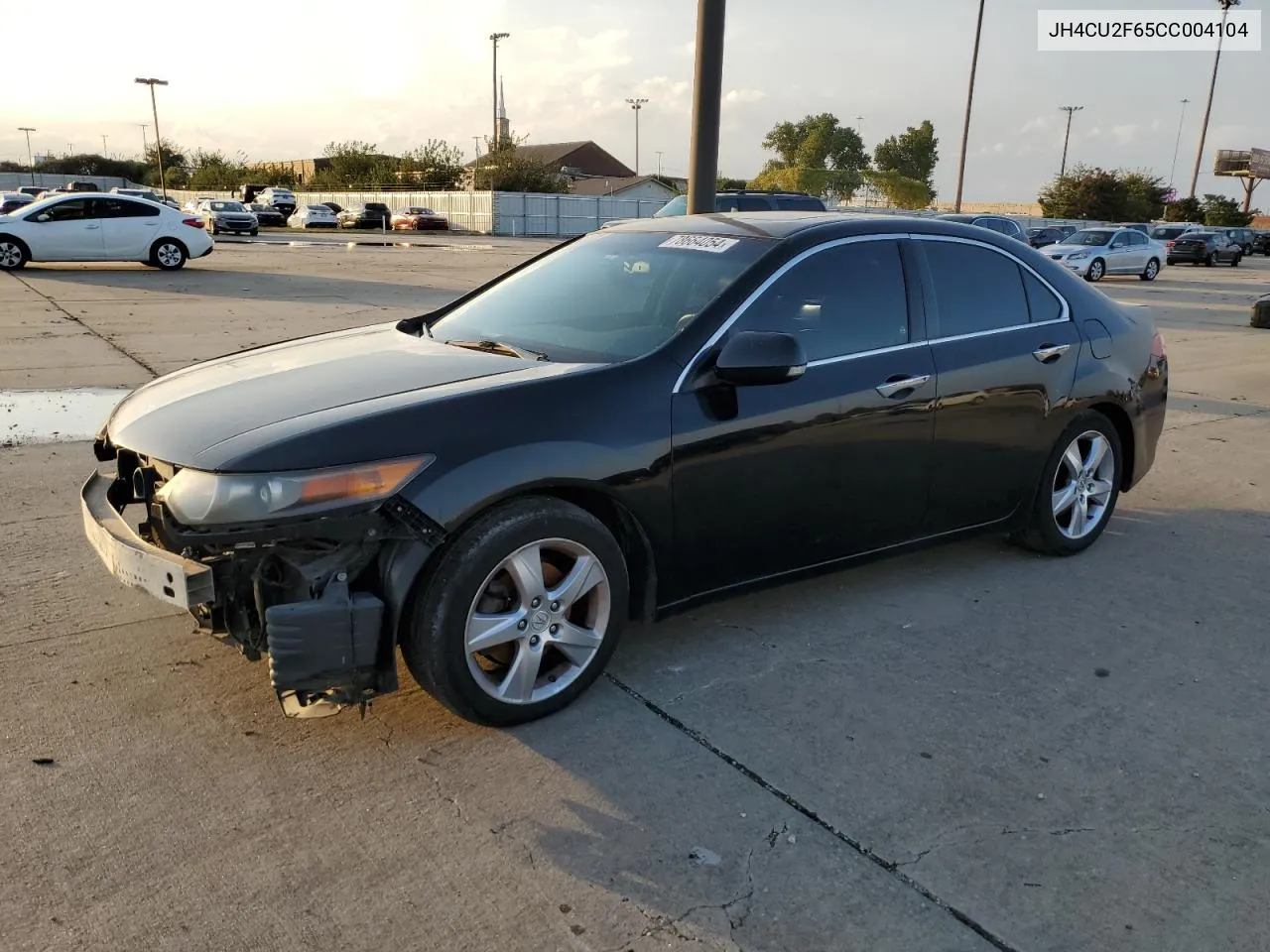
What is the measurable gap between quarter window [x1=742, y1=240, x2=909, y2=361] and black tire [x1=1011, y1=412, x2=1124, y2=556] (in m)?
1.20

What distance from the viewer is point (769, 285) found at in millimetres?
3873

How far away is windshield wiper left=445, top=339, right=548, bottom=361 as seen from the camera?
3.75m

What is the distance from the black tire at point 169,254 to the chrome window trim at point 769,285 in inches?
765

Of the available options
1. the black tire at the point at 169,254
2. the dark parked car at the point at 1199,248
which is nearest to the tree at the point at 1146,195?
the dark parked car at the point at 1199,248

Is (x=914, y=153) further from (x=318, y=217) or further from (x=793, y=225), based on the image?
(x=793, y=225)

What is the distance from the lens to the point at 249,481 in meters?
2.88

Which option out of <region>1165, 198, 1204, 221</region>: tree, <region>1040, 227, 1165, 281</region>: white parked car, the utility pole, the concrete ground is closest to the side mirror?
the concrete ground

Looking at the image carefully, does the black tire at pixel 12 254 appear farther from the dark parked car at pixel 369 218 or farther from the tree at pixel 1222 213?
the tree at pixel 1222 213

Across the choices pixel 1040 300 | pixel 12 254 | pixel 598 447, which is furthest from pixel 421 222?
pixel 598 447

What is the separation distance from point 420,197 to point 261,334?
4863 centimetres

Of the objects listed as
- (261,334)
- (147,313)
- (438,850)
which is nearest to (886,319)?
(438,850)

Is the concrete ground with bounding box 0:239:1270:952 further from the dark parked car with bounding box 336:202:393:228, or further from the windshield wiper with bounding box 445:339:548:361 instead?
the dark parked car with bounding box 336:202:393:228

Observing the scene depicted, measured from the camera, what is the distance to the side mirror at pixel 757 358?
11.5 feet

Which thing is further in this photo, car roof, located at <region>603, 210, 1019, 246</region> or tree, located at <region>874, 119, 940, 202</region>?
tree, located at <region>874, 119, 940, 202</region>
